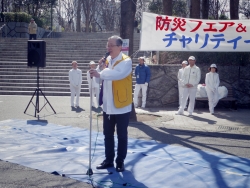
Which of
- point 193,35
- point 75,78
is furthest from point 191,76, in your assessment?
point 75,78

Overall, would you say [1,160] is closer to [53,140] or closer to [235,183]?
[53,140]

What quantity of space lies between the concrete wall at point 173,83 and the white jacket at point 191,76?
2.20 meters

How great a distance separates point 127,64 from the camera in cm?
588

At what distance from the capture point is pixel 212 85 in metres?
13.4

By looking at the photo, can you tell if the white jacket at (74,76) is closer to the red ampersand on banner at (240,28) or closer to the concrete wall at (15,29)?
the red ampersand on banner at (240,28)

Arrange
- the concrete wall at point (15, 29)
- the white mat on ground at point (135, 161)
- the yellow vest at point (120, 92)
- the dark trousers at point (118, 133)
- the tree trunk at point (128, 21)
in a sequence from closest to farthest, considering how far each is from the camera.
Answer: the white mat on ground at point (135, 161) → the yellow vest at point (120, 92) → the dark trousers at point (118, 133) → the tree trunk at point (128, 21) → the concrete wall at point (15, 29)

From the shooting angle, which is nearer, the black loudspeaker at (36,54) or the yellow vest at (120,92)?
the yellow vest at (120,92)

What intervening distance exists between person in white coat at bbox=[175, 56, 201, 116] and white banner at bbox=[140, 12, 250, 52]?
1.69 meters

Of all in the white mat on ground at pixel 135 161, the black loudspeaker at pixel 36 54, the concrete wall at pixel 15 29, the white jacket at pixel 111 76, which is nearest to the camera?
the white jacket at pixel 111 76

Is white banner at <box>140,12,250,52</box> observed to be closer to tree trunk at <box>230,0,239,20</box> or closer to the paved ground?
the paved ground

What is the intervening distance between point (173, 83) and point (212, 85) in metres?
2.01

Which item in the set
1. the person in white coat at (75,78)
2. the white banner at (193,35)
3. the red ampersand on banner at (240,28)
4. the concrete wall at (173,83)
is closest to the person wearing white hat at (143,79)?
the concrete wall at (173,83)

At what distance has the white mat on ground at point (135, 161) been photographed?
5801mm

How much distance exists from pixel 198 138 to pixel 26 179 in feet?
15.2
